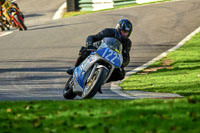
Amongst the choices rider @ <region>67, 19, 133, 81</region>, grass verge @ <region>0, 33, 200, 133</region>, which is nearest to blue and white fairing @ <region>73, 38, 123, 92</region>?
rider @ <region>67, 19, 133, 81</region>

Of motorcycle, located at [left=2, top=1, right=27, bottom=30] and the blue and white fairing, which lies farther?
motorcycle, located at [left=2, top=1, right=27, bottom=30]

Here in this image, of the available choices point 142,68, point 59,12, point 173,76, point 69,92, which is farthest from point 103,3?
point 69,92

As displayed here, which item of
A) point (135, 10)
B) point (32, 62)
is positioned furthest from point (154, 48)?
point (135, 10)

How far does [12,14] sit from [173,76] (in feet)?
38.7

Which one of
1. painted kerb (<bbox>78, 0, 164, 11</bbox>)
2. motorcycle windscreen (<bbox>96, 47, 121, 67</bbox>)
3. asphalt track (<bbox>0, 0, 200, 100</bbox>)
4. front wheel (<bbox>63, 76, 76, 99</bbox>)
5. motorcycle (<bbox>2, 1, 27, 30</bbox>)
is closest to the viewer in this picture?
motorcycle windscreen (<bbox>96, 47, 121, 67</bbox>)

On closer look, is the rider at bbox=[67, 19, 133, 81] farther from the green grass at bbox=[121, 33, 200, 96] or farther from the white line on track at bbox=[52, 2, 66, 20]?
the white line on track at bbox=[52, 2, 66, 20]

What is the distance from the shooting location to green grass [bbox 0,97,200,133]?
18.6 ft

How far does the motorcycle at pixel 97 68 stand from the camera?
8.84 meters

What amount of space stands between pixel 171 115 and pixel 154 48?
12945mm

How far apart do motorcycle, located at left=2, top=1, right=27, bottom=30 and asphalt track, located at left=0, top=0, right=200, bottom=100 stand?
453 millimetres

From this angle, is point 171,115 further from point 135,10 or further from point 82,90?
point 135,10

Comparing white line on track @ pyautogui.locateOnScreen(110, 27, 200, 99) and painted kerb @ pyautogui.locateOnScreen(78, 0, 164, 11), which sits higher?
white line on track @ pyautogui.locateOnScreen(110, 27, 200, 99)

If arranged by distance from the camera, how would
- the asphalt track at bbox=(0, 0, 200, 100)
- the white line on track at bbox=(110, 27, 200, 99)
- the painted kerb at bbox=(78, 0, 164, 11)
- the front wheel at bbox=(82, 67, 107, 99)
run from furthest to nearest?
the painted kerb at bbox=(78, 0, 164, 11) < the asphalt track at bbox=(0, 0, 200, 100) < the white line on track at bbox=(110, 27, 200, 99) < the front wheel at bbox=(82, 67, 107, 99)

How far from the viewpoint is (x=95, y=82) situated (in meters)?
8.77
